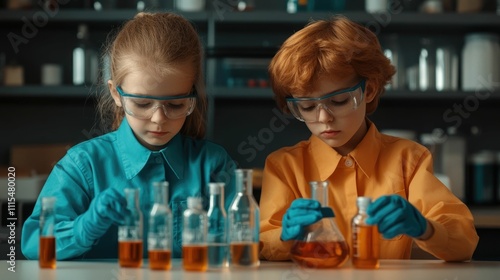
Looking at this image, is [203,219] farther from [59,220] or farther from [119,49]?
[119,49]

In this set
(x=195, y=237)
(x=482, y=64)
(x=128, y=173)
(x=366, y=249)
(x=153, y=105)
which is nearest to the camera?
(x=195, y=237)

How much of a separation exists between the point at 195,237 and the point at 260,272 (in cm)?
14

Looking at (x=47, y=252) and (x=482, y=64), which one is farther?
(x=482, y=64)

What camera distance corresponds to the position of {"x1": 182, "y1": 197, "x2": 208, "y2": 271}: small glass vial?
137 cm

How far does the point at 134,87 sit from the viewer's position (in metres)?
1.70

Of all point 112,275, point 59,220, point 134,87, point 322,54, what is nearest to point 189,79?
point 134,87

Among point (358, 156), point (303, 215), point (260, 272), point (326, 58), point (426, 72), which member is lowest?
point (260, 272)

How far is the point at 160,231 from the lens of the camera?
4.50 ft

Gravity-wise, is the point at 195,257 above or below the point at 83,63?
below

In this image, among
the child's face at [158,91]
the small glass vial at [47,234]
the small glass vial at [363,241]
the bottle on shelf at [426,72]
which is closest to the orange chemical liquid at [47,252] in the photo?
the small glass vial at [47,234]

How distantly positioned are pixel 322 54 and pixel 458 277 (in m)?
0.61

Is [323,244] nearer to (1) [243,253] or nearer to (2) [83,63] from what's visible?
(1) [243,253]

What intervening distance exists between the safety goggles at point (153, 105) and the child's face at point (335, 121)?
28 cm

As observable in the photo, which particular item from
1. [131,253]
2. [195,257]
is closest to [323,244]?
[195,257]
